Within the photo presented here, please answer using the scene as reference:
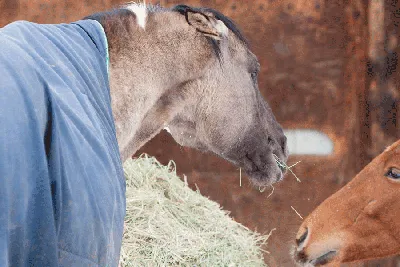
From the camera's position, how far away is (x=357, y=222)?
2682 mm

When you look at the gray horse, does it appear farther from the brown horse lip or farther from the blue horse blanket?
the brown horse lip

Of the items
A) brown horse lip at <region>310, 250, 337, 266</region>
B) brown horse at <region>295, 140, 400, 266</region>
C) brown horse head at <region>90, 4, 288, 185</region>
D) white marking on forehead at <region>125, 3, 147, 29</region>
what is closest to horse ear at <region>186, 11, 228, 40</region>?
brown horse head at <region>90, 4, 288, 185</region>

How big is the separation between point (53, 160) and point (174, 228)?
6.24ft

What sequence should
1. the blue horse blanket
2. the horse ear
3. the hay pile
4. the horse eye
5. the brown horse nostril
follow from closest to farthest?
the blue horse blanket → the horse ear → the horse eye → the brown horse nostril → the hay pile

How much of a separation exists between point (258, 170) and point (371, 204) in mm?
577

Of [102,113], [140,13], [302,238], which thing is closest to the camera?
[102,113]

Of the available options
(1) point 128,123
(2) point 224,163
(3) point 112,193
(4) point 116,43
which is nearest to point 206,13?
(4) point 116,43

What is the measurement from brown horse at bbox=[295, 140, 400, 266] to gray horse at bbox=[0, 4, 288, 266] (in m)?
0.34

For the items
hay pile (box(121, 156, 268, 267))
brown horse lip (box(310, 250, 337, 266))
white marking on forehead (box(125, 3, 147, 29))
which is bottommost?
hay pile (box(121, 156, 268, 267))

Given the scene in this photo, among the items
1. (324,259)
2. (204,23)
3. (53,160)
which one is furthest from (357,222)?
(53,160)

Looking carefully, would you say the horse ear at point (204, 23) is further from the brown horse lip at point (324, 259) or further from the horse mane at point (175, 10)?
the brown horse lip at point (324, 259)

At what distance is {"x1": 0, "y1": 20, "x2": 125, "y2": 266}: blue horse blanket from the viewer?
1.19m

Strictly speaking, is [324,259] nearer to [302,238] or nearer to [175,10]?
[302,238]

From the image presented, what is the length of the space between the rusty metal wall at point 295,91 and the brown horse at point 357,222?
945 mm
